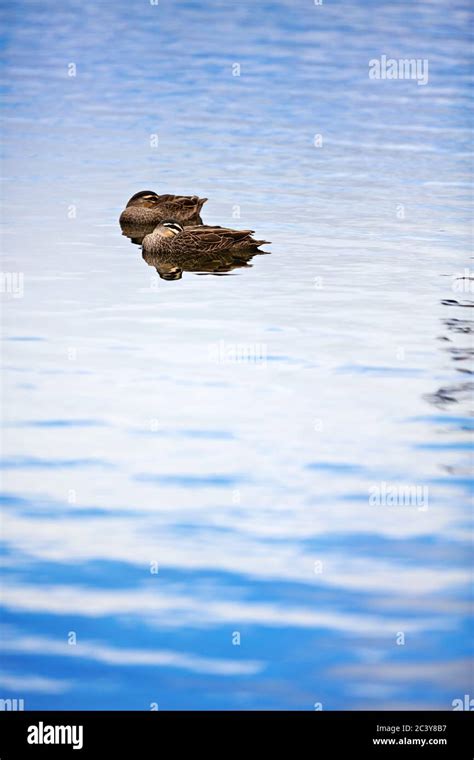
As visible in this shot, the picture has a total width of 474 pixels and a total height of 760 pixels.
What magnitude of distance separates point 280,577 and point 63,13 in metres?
19.1

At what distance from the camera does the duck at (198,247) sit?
12.8m

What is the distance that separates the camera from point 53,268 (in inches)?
474

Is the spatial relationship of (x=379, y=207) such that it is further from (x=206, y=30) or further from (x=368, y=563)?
(x=206, y=30)

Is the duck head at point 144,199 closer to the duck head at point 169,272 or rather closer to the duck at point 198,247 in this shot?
the duck at point 198,247

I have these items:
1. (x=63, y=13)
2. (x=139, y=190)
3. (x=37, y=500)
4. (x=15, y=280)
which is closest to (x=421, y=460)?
(x=37, y=500)

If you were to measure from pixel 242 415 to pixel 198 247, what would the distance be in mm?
4272

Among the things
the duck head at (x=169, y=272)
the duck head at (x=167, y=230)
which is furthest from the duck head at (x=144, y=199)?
the duck head at (x=169, y=272)

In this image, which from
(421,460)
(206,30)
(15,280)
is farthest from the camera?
(206,30)

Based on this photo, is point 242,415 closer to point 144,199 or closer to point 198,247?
point 198,247

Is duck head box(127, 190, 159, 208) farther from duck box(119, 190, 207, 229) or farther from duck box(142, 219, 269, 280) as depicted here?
duck box(142, 219, 269, 280)

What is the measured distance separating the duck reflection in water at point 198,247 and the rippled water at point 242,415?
0.69 feet

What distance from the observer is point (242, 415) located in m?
8.87

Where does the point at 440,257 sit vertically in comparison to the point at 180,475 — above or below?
above
